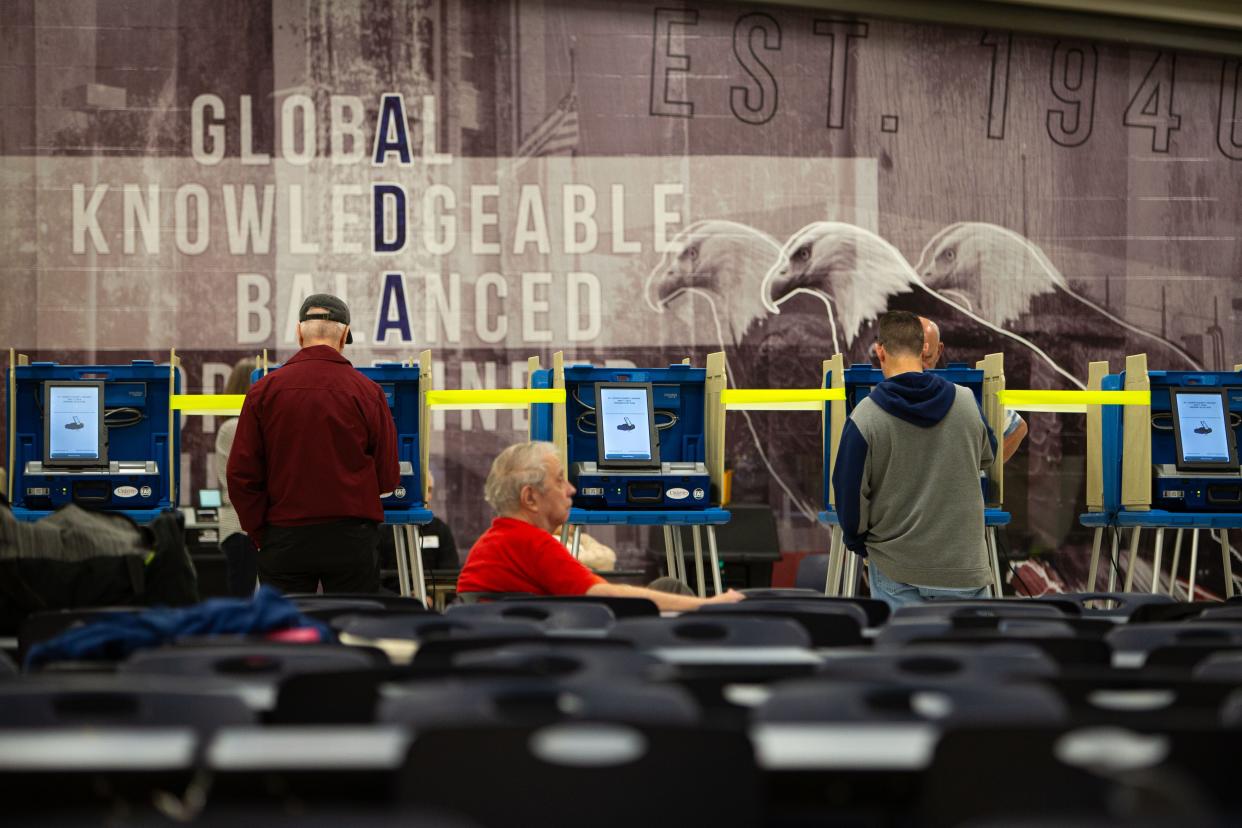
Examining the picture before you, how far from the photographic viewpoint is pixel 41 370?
23.3 feet

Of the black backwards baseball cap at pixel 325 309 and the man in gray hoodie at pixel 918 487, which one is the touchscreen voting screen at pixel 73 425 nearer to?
the black backwards baseball cap at pixel 325 309

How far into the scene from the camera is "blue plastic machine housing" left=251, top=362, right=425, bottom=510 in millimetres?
6836

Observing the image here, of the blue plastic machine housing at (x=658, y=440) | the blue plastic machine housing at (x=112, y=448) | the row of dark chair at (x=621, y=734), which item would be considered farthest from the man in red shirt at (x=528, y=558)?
the blue plastic machine housing at (x=112, y=448)

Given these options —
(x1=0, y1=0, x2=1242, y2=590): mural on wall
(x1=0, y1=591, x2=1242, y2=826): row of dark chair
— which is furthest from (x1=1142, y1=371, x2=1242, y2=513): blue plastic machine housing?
(x1=0, y1=591, x2=1242, y2=826): row of dark chair

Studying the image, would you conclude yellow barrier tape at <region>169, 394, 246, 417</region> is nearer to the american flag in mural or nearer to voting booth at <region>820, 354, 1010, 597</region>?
voting booth at <region>820, 354, 1010, 597</region>

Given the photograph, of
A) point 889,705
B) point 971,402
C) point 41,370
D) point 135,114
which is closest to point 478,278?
point 135,114

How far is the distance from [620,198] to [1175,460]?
4150mm

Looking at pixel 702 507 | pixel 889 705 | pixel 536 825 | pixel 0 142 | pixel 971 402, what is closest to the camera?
pixel 536 825

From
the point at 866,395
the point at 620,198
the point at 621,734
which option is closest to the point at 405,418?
the point at 866,395

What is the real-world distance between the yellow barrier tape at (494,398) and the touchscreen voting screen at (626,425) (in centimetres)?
25

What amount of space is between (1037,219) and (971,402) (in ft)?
18.2

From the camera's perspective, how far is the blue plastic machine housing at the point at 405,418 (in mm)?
6836

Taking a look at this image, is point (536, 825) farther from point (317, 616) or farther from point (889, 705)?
point (317, 616)

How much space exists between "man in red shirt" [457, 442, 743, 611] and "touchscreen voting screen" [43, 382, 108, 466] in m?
3.59
